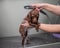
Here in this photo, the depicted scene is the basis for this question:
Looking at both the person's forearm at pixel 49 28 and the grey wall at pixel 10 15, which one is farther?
the grey wall at pixel 10 15

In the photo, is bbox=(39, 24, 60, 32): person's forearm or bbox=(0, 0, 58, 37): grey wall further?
bbox=(0, 0, 58, 37): grey wall

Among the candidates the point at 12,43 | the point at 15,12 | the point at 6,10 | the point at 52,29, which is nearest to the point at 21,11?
the point at 15,12

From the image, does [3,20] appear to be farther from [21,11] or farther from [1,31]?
[21,11]

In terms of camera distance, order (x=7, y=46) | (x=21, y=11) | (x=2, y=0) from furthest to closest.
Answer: (x=21, y=11) < (x=2, y=0) < (x=7, y=46)

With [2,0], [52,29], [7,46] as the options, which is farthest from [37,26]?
[2,0]

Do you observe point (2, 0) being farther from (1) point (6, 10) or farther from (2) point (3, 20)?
(2) point (3, 20)

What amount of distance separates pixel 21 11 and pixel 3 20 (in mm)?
249

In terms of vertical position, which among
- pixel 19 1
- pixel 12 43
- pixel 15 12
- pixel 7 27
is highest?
pixel 19 1

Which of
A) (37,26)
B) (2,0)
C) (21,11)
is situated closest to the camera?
(37,26)

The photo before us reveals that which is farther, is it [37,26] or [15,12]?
[15,12]

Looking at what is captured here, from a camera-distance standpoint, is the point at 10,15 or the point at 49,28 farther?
the point at 10,15

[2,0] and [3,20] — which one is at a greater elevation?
[2,0]

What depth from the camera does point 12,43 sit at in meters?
1.53

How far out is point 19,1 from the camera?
179cm
